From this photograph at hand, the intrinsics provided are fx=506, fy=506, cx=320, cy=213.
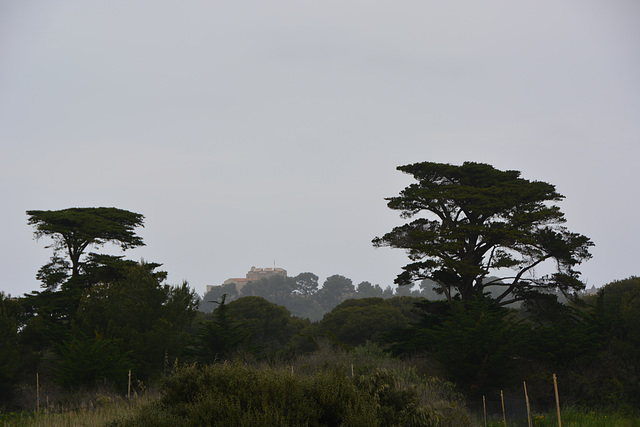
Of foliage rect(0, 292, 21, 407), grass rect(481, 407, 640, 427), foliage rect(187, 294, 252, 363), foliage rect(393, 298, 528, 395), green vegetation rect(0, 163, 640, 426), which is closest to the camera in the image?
green vegetation rect(0, 163, 640, 426)

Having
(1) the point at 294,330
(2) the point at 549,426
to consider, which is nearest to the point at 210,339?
(2) the point at 549,426

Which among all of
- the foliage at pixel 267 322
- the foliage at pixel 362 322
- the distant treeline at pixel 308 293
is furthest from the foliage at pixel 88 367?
the distant treeline at pixel 308 293

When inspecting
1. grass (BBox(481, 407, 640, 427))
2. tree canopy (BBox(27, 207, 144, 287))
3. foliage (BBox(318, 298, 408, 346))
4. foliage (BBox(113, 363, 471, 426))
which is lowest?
grass (BBox(481, 407, 640, 427))

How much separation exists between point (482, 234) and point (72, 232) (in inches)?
Answer: 972

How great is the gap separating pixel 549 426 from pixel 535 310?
13602 mm

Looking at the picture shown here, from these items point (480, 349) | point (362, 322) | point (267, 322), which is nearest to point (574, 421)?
point (480, 349)

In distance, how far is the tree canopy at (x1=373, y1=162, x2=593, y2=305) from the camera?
26.4 meters

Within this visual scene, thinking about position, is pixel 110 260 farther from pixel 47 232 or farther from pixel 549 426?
pixel 549 426

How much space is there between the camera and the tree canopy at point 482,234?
26.4 m

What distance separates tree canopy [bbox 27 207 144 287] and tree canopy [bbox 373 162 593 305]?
1715 centimetres

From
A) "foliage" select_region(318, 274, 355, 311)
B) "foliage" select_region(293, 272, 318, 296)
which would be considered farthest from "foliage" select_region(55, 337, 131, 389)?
"foliage" select_region(293, 272, 318, 296)

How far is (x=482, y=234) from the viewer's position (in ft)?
89.2

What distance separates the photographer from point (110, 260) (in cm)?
3131

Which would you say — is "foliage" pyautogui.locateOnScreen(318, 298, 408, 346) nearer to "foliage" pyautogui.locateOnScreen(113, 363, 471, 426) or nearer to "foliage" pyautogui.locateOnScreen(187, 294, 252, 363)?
"foliage" pyautogui.locateOnScreen(187, 294, 252, 363)
